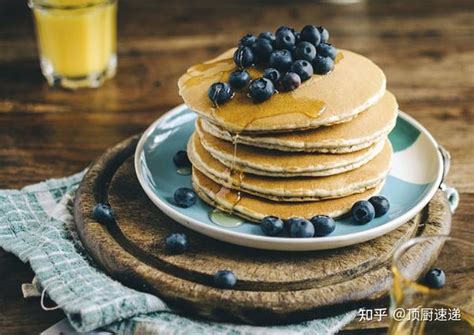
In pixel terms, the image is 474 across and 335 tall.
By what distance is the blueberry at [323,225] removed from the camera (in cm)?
154

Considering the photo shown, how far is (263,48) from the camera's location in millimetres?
1666

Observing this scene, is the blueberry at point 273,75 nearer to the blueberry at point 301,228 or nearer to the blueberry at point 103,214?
the blueberry at point 301,228

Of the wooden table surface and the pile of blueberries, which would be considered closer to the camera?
the pile of blueberries

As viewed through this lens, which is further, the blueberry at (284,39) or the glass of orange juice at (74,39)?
the glass of orange juice at (74,39)

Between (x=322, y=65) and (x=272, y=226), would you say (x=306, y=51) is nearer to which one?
(x=322, y=65)

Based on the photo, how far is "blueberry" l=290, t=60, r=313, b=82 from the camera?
1.62 meters

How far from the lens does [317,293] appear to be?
57.2 inches

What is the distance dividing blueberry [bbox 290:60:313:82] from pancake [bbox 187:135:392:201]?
0.21 metres

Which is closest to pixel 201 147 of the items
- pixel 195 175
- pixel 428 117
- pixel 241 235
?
pixel 195 175

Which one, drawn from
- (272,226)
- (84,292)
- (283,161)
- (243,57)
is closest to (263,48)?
(243,57)

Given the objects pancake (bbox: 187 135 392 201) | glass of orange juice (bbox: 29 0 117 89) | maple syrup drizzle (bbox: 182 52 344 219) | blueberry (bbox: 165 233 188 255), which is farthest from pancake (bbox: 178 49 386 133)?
glass of orange juice (bbox: 29 0 117 89)

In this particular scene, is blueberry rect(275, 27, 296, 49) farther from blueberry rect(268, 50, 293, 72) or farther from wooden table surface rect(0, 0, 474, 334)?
wooden table surface rect(0, 0, 474, 334)

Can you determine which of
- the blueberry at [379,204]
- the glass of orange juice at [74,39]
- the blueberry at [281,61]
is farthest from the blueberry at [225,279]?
the glass of orange juice at [74,39]

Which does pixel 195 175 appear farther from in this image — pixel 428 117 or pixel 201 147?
pixel 428 117
